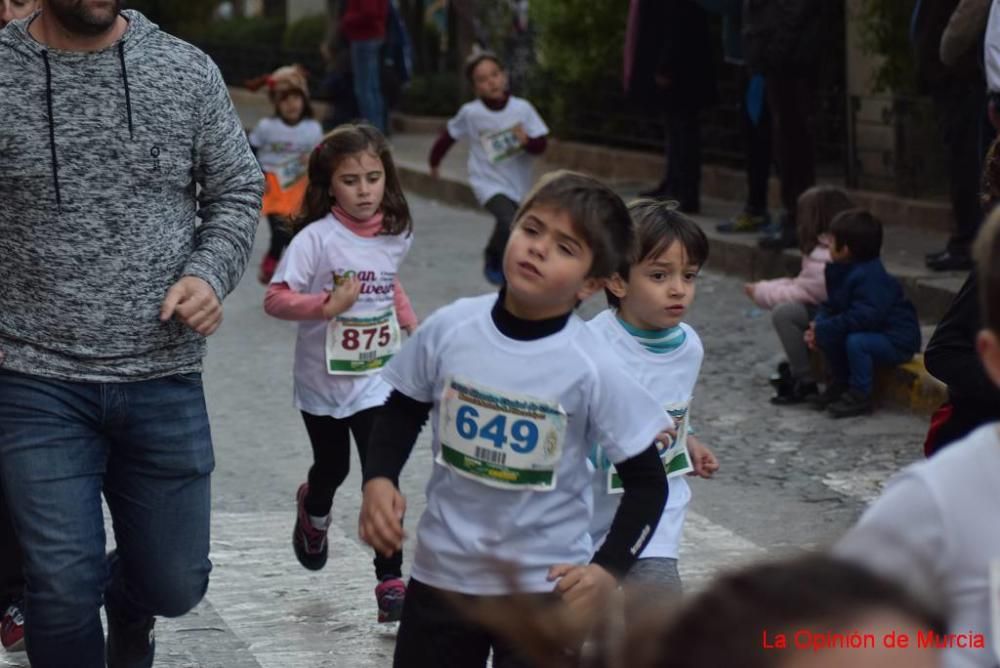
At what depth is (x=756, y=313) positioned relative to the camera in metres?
10.9

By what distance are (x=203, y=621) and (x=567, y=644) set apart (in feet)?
12.7

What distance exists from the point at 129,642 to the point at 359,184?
1986mm

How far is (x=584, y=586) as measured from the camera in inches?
143

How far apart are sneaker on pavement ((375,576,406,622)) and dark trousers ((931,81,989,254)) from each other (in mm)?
5029

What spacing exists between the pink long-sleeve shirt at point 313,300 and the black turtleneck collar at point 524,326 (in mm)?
2181

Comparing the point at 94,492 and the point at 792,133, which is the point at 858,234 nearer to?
the point at 792,133

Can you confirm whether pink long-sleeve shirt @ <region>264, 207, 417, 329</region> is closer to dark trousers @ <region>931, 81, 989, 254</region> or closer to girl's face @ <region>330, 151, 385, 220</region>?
girl's face @ <region>330, 151, 385, 220</region>

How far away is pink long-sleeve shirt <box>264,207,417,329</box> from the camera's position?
6066 millimetres

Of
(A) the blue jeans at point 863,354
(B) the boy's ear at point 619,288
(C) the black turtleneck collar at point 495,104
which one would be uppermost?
(B) the boy's ear at point 619,288

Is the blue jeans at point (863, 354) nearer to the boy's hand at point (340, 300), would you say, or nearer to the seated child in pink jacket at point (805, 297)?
the seated child in pink jacket at point (805, 297)

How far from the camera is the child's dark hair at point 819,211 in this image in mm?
8812

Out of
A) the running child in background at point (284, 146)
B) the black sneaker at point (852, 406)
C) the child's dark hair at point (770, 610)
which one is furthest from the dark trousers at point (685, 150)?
the child's dark hair at point (770, 610)

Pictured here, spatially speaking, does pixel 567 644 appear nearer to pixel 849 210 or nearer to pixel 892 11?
pixel 849 210

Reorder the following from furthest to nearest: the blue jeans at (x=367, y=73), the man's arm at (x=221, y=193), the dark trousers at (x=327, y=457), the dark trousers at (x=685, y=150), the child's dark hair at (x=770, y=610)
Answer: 1. the blue jeans at (x=367, y=73)
2. the dark trousers at (x=685, y=150)
3. the dark trousers at (x=327, y=457)
4. the man's arm at (x=221, y=193)
5. the child's dark hair at (x=770, y=610)
